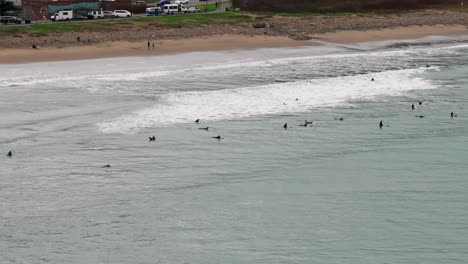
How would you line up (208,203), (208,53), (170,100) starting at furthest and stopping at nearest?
(208,53), (170,100), (208,203)

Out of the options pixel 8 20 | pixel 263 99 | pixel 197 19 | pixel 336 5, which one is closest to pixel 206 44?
pixel 197 19

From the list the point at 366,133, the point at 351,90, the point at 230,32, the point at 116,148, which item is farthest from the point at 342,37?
the point at 116,148

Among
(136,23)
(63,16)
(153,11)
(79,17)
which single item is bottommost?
(136,23)

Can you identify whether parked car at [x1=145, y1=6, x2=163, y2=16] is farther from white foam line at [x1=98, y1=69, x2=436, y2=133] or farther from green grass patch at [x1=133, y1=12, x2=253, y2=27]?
white foam line at [x1=98, y1=69, x2=436, y2=133]

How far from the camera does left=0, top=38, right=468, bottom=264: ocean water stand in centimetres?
2362

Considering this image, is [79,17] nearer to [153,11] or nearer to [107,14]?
[107,14]

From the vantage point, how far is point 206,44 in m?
67.9

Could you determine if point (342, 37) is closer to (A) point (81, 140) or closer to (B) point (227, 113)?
(B) point (227, 113)

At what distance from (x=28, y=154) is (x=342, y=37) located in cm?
4673

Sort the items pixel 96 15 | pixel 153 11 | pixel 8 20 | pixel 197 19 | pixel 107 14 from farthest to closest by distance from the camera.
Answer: pixel 153 11 → pixel 107 14 → pixel 96 15 → pixel 197 19 → pixel 8 20

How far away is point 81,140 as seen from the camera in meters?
35.2

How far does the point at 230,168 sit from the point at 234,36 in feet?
134

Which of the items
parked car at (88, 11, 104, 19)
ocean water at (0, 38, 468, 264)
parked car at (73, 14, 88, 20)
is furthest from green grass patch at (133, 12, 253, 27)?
ocean water at (0, 38, 468, 264)

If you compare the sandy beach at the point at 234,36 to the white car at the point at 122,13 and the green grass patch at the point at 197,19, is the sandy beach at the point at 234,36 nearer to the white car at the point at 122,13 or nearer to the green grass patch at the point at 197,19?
the green grass patch at the point at 197,19
